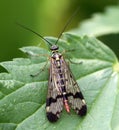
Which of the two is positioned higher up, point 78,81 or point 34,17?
point 34,17

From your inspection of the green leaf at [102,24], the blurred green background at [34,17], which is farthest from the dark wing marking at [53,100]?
the green leaf at [102,24]

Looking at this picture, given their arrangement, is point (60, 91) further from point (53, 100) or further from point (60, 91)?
point (53, 100)

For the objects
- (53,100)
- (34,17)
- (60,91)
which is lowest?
(53,100)

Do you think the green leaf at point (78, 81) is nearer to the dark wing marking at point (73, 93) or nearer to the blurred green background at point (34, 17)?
the dark wing marking at point (73, 93)

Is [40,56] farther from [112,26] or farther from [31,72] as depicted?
[112,26]

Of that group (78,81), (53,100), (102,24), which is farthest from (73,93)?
(102,24)

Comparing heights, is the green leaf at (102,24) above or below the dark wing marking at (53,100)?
above

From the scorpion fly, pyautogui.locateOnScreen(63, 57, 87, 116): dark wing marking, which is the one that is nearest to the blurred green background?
the scorpion fly

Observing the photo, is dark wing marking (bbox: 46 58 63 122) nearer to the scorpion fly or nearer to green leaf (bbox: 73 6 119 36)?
the scorpion fly
